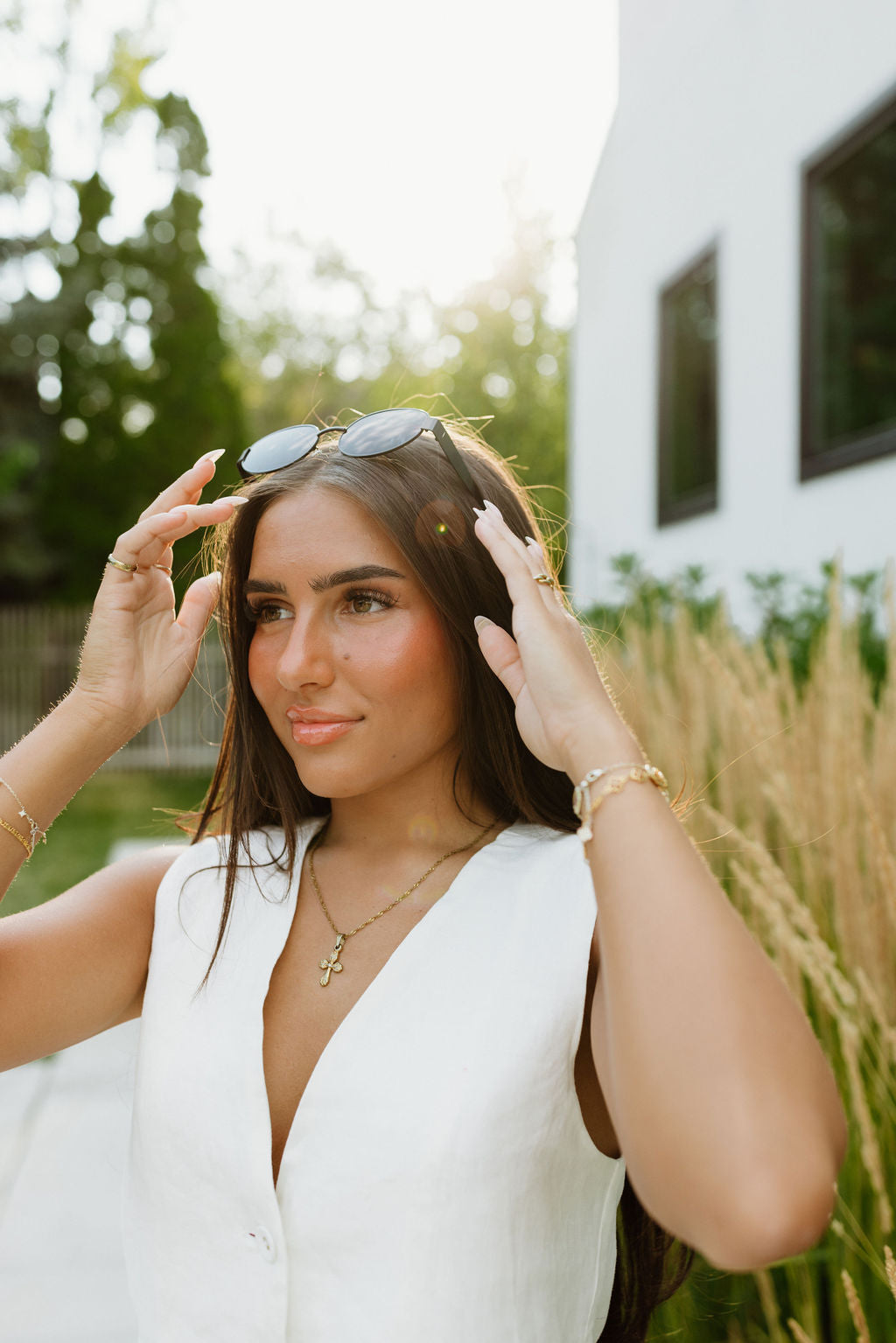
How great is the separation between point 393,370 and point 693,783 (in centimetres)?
2541

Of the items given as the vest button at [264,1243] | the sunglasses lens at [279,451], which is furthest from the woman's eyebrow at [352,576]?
the vest button at [264,1243]

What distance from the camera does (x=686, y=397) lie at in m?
6.98

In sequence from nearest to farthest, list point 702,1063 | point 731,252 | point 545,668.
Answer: point 702,1063, point 545,668, point 731,252

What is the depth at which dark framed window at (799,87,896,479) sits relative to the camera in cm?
506

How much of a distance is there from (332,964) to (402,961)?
0.17 meters

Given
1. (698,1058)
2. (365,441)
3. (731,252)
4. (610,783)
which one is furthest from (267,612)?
(731,252)

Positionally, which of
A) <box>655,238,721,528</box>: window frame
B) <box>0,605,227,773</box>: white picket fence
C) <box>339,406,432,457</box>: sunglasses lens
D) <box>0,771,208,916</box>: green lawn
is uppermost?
<box>655,238,721,528</box>: window frame

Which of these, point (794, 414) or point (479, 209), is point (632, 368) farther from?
point (479, 209)

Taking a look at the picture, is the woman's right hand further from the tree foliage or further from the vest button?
the tree foliage

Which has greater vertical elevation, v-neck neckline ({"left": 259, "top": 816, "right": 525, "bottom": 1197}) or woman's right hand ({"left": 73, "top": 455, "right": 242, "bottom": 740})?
woman's right hand ({"left": 73, "top": 455, "right": 242, "bottom": 740})

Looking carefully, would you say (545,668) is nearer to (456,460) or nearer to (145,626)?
(456,460)

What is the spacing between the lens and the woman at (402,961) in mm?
1080

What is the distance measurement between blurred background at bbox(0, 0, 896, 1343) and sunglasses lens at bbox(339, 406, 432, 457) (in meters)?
0.15

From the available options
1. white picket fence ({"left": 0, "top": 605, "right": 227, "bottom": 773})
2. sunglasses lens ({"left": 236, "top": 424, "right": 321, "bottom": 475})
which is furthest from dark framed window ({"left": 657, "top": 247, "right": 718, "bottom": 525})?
white picket fence ({"left": 0, "top": 605, "right": 227, "bottom": 773})
